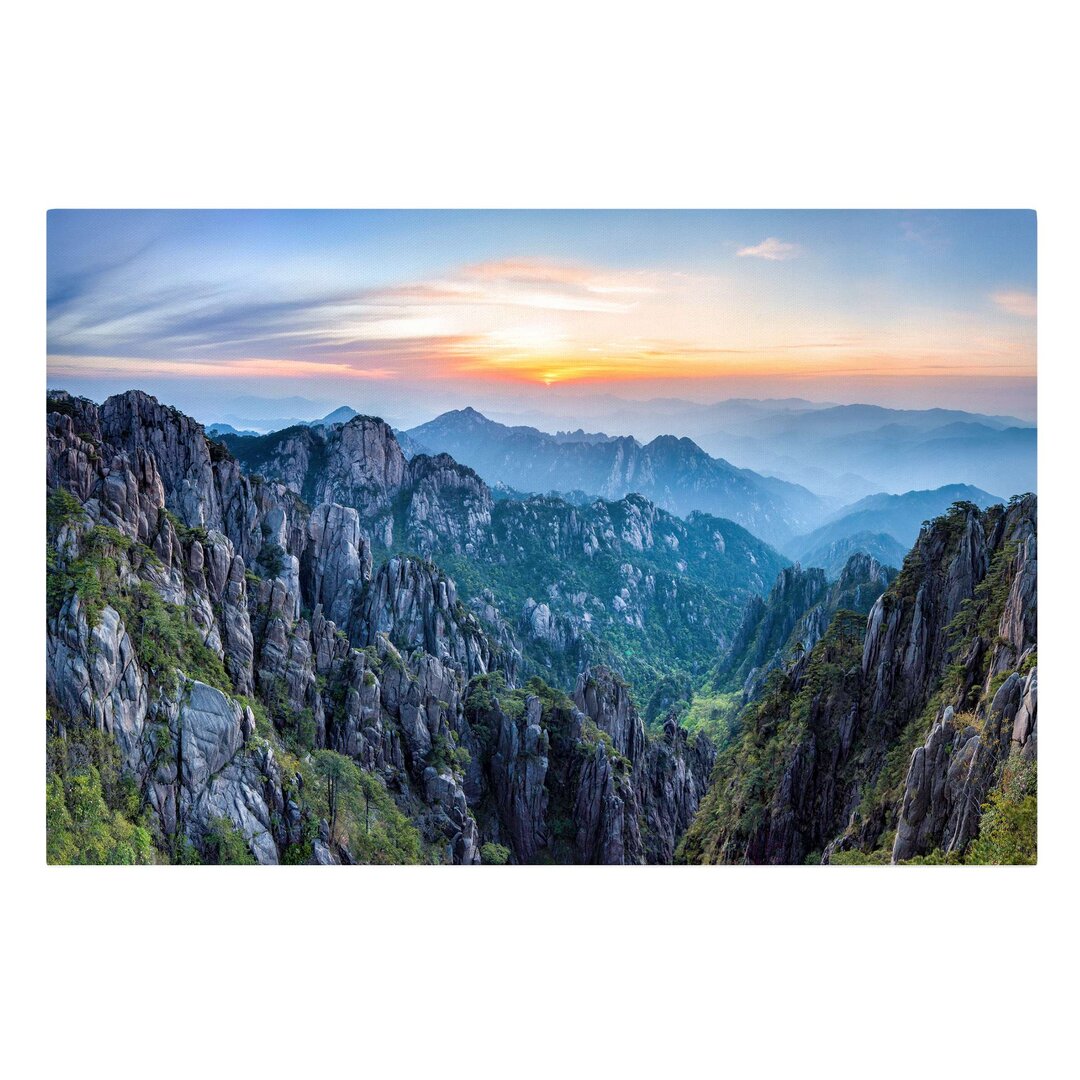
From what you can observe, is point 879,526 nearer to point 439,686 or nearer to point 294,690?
point 439,686

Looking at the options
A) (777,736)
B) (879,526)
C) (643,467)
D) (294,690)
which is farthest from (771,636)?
(294,690)

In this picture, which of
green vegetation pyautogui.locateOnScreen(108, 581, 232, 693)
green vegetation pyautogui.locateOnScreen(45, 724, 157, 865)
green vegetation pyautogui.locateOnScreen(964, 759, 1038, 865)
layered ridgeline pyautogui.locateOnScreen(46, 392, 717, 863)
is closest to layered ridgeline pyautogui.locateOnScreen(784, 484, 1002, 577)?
layered ridgeline pyautogui.locateOnScreen(46, 392, 717, 863)

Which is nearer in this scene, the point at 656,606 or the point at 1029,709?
the point at 1029,709

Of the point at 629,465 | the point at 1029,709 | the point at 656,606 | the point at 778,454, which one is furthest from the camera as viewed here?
the point at 656,606

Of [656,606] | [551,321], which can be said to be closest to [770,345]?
[551,321]

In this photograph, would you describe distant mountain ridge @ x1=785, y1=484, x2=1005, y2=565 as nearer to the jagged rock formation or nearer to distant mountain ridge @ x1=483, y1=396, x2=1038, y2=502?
distant mountain ridge @ x1=483, y1=396, x2=1038, y2=502
